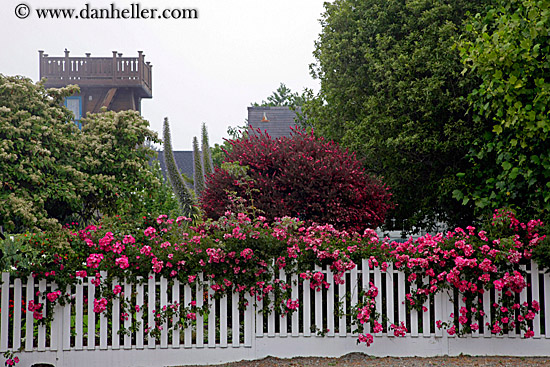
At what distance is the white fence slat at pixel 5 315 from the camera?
19.4 ft

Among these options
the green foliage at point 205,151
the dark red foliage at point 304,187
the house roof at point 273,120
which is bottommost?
the dark red foliage at point 304,187

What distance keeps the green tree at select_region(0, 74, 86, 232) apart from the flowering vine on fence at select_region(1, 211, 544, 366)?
13.5ft

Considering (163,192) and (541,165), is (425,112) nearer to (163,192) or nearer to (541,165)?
(541,165)

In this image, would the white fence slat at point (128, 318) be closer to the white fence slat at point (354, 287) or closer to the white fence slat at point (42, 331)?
the white fence slat at point (42, 331)

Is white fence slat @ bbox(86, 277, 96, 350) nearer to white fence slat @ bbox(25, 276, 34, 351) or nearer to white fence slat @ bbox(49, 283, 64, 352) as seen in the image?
white fence slat @ bbox(49, 283, 64, 352)

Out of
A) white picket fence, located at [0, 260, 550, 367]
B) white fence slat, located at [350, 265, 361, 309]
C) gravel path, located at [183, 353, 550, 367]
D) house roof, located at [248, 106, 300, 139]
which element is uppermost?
house roof, located at [248, 106, 300, 139]

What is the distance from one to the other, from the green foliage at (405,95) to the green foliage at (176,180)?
4.68 metres

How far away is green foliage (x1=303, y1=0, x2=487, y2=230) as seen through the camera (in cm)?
1109

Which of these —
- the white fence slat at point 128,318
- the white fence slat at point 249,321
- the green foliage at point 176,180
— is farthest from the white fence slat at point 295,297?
the green foliage at point 176,180

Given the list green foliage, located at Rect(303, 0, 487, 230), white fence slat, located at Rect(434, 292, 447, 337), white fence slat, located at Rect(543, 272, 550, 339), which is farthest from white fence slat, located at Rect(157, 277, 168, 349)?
green foliage, located at Rect(303, 0, 487, 230)

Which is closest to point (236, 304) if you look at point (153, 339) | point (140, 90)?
point (153, 339)

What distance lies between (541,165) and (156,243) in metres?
4.95

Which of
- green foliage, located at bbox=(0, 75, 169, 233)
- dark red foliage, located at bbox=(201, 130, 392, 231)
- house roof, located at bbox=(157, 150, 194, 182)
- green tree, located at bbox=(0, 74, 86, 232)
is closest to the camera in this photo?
dark red foliage, located at bbox=(201, 130, 392, 231)

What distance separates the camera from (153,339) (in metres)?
6.24
